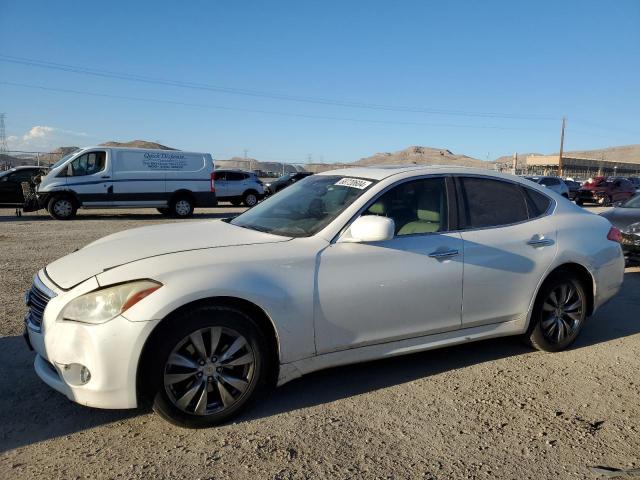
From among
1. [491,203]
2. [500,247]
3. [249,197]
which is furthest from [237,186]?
[500,247]

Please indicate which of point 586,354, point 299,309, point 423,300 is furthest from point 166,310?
point 586,354

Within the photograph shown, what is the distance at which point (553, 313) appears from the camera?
4574 millimetres

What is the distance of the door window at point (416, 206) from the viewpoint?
397 centimetres

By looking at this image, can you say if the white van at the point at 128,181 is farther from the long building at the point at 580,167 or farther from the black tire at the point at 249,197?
the long building at the point at 580,167

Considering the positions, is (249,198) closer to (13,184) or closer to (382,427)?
(13,184)

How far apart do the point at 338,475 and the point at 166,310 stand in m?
1.27

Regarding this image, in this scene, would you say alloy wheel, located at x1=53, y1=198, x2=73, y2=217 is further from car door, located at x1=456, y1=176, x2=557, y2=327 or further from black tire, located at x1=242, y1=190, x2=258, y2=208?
car door, located at x1=456, y1=176, x2=557, y2=327

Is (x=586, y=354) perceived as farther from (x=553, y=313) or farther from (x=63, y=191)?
(x=63, y=191)

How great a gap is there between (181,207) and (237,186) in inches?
226

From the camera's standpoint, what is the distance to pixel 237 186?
22766 millimetres

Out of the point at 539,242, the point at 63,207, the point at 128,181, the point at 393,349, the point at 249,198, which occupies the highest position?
the point at 539,242

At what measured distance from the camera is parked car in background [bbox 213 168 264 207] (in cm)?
2252

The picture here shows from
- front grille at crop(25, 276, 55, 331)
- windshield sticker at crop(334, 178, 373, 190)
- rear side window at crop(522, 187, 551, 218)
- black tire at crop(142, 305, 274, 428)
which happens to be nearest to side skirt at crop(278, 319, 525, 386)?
black tire at crop(142, 305, 274, 428)

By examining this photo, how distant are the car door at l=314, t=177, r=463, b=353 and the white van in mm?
13899
